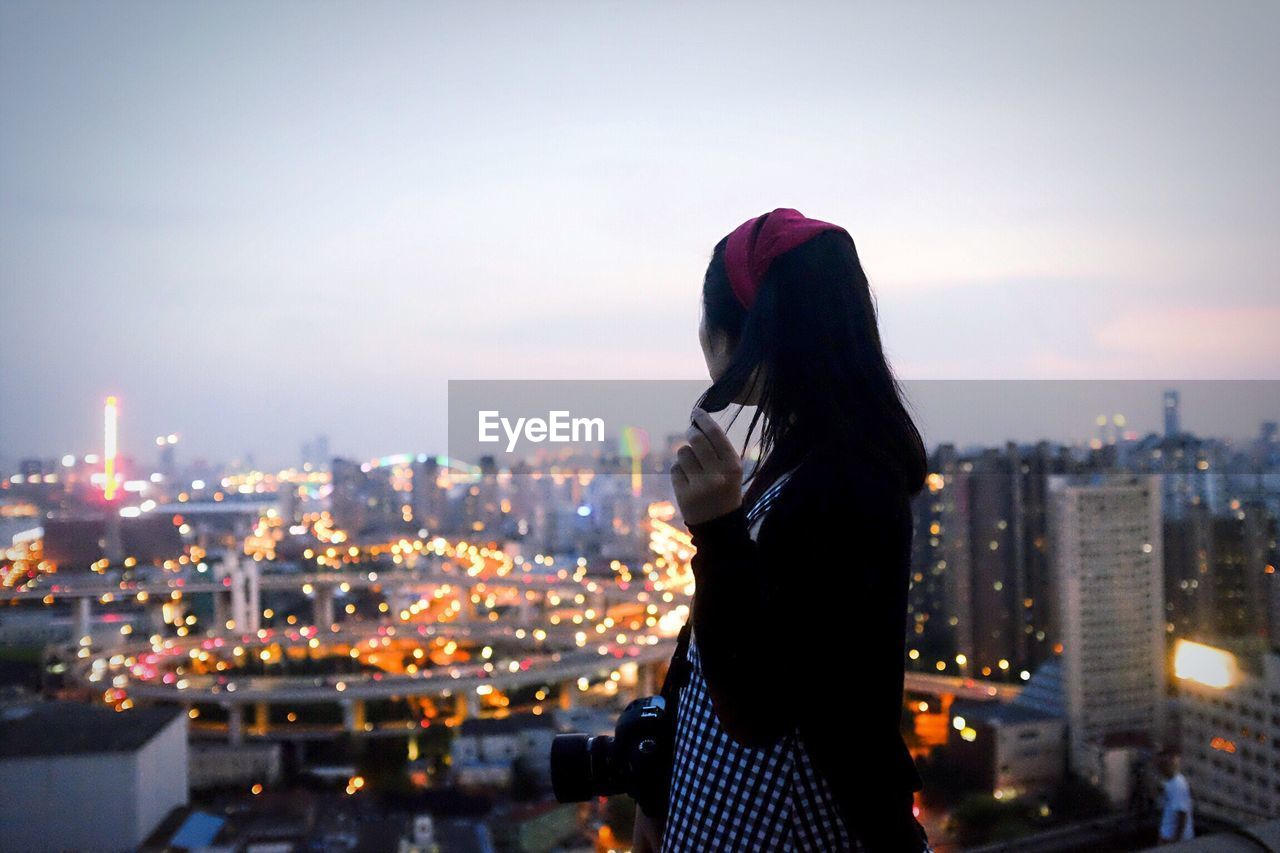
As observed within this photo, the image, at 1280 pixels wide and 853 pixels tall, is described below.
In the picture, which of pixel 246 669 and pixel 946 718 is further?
pixel 246 669

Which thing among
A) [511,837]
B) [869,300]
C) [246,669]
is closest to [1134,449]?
[511,837]

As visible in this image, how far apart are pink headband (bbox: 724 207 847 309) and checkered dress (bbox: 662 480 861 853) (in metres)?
0.09

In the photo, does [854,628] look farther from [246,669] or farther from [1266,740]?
[246,669]

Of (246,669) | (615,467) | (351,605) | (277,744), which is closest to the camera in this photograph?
(615,467)

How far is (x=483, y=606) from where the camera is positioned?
11.2m

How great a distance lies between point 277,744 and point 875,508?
5.32m

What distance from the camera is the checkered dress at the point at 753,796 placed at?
369 mm

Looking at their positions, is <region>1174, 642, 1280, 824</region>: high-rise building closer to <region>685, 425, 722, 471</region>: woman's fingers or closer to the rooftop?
<region>685, 425, 722, 471</region>: woman's fingers

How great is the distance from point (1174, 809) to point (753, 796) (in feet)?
5.11

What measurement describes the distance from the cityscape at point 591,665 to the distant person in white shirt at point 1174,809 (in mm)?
40

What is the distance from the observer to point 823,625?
0.35 metres

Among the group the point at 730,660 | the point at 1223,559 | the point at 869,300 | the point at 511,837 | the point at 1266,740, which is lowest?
the point at 511,837

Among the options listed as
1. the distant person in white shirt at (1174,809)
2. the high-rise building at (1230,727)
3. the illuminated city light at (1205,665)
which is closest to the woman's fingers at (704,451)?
the distant person in white shirt at (1174,809)

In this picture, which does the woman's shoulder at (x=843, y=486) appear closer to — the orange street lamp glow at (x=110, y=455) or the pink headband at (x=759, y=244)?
the pink headband at (x=759, y=244)
